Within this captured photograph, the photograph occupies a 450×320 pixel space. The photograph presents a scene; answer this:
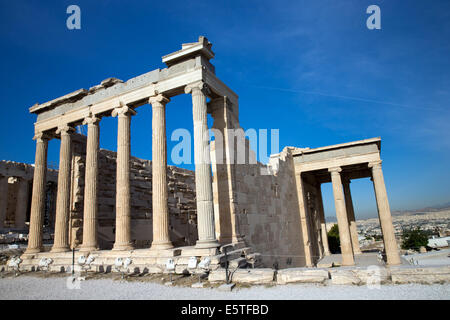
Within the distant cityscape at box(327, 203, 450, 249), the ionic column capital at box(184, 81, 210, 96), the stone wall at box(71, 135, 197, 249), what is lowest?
the distant cityscape at box(327, 203, 450, 249)

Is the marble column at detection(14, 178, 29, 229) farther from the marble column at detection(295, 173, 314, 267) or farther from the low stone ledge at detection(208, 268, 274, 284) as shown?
the low stone ledge at detection(208, 268, 274, 284)

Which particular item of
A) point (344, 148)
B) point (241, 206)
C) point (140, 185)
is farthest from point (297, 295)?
point (344, 148)

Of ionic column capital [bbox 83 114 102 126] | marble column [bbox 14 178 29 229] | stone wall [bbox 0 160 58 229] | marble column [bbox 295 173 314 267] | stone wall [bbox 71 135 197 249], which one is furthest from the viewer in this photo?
marble column [bbox 14 178 29 229]

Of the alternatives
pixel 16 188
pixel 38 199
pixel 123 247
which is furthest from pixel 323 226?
pixel 16 188

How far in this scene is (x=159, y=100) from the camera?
40.8ft

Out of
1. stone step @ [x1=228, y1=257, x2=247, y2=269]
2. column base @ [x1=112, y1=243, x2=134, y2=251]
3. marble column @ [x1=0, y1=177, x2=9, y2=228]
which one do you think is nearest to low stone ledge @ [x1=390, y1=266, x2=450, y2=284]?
stone step @ [x1=228, y1=257, x2=247, y2=269]

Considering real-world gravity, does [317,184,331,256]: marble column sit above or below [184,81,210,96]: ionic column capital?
below

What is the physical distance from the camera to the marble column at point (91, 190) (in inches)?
512

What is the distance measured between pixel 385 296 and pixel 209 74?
9.62m

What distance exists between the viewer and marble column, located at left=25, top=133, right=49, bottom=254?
14.6m

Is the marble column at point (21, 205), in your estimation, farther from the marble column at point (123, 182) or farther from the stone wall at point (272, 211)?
the stone wall at point (272, 211)
